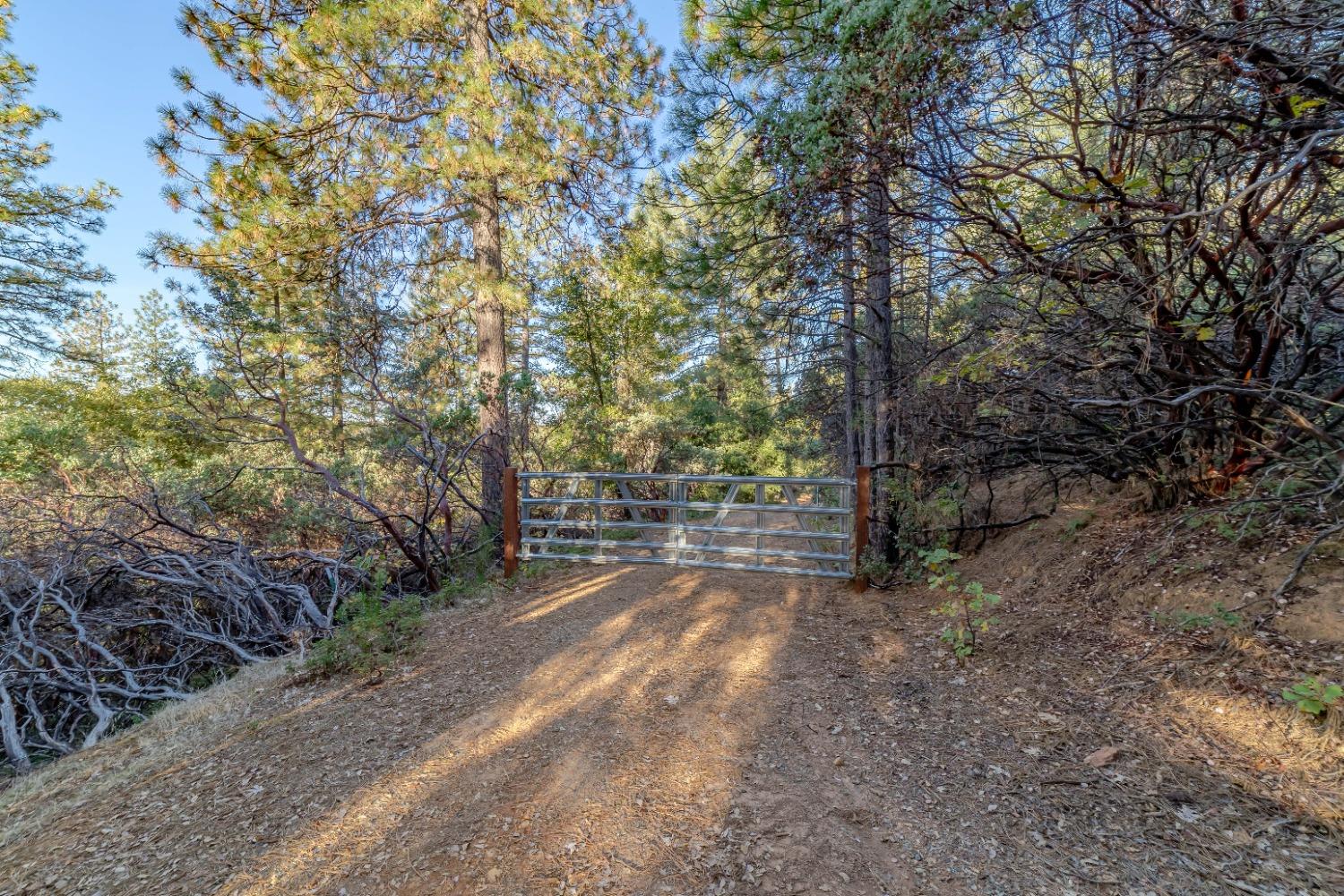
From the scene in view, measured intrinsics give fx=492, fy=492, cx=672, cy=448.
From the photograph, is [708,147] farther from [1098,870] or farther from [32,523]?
[32,523]

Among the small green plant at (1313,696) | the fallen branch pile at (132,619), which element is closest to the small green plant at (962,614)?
the small green plant at (1313,696)

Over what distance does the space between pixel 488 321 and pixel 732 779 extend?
6762mm

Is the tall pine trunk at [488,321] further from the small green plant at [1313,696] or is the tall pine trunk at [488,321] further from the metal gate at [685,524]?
the small green plant at [1313,696]

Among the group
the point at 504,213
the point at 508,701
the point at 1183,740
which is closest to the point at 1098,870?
the point at 1183,740

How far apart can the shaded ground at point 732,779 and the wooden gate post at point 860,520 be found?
3.99 feet

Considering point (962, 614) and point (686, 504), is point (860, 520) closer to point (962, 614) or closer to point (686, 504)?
point (962, 614)

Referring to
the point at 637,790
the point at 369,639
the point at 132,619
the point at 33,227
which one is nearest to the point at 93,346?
the point at 33,227

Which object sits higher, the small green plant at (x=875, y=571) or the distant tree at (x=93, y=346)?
the distant tree at (x=93, y=346)

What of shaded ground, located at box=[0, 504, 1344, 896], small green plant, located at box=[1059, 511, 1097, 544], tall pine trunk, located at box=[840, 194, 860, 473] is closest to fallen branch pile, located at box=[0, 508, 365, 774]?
shaded ground, located at box=[0, 504, 1344, 896]

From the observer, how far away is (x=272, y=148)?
6.24 m

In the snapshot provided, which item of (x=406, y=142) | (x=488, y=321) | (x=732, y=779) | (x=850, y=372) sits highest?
(x=406, y=142)

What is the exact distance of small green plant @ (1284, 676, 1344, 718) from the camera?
6.61ft

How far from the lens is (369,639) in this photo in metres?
3.97

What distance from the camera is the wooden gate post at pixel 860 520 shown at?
482 centimetres
